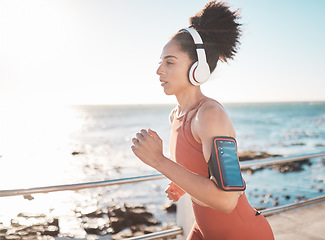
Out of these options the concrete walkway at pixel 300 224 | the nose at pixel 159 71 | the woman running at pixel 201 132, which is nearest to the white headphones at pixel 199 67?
the woman running at pixel 201 132

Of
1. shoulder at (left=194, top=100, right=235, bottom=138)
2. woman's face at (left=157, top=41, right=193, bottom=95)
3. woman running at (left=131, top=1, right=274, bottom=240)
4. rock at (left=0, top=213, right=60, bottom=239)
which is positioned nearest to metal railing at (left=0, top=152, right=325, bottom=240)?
woman running at (left=131, top=1, right=274, bottom=240)

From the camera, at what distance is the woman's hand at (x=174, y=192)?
1.58 m

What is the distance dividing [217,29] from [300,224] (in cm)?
265

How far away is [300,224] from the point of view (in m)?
3.10

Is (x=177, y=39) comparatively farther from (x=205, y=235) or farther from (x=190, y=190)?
(x=205, y=235)

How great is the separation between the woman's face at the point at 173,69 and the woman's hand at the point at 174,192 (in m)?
Answer: 0.60

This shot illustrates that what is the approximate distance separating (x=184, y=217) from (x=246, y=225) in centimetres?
135

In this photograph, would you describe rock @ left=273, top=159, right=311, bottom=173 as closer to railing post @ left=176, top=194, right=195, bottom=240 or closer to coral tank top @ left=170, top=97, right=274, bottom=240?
railing post @ left=176, top=194, right=195, bottom=240

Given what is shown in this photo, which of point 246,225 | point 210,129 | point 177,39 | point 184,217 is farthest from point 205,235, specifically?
point 184,217

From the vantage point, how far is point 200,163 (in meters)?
1.15

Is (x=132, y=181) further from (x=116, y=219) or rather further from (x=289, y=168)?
(x=289, y=168)

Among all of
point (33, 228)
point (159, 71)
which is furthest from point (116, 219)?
point (159, 71)

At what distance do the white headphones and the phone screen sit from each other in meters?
0.34

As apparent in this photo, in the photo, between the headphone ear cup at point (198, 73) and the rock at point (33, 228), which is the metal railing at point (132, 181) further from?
the rock at point (33, 228)
